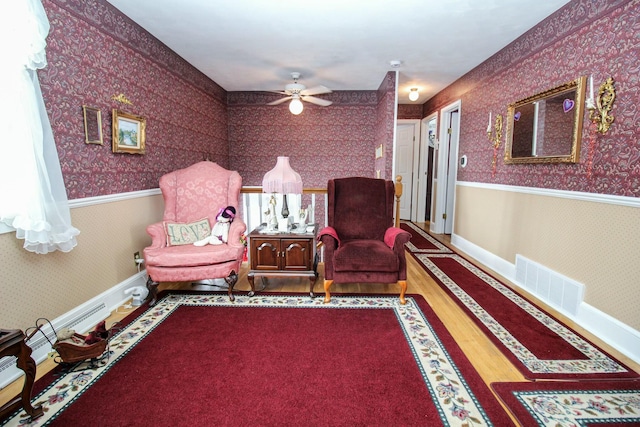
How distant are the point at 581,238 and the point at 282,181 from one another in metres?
2.56

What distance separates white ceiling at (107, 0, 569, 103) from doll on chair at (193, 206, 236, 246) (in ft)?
5.99

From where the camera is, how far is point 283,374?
1933 millimetres

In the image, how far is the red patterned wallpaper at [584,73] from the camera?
220 centimetres

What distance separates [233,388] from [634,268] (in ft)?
8.79

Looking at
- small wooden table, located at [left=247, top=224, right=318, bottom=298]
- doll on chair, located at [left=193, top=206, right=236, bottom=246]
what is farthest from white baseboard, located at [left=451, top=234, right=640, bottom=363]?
doll on chair, located at [left=193, top=206, right=236, bottom=246]

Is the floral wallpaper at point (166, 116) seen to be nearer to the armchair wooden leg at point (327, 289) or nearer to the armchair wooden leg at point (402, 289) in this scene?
the armchair wooden leg at point (327, 289)

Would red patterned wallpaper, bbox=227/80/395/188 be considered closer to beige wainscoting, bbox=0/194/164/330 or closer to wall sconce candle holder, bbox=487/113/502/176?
wall sconce candle holder, bbox=487/113/502/176

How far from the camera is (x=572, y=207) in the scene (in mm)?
2691

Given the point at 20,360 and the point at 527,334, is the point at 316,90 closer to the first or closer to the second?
the point at 527,334

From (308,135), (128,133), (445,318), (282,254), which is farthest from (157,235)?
(308,135)

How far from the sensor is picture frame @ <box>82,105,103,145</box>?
97.9 inches

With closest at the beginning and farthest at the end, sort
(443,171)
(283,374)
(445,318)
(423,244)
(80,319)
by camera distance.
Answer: (283,374) → (80,319) → (445,318) → (423,244) → (443,171)

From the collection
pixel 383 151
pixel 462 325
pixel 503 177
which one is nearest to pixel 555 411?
pixel 462 325

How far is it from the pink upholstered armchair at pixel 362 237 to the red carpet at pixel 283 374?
33cm
